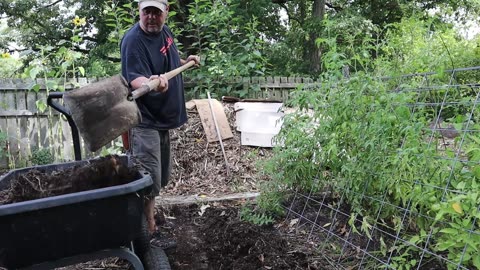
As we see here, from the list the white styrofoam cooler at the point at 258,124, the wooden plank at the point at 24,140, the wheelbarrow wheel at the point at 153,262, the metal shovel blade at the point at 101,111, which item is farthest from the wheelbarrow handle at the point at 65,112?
the wooden plank at the point at 24,140

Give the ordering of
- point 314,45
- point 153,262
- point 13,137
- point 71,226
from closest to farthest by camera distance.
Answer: point 71,226
point 153,262
point 13,137
point 314,45

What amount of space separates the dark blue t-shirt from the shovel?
0.52m

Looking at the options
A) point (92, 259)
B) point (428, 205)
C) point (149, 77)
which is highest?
point (149, 77)

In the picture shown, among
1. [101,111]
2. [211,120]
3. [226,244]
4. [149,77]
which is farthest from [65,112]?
[211,120]

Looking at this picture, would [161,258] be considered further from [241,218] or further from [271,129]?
[271,129]

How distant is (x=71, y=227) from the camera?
1.45 metres

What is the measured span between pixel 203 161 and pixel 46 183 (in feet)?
8.91

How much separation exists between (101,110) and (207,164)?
2716 mm

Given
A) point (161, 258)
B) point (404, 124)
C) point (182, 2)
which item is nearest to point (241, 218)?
point (161, 258)

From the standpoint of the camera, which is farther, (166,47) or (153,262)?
(166,47)

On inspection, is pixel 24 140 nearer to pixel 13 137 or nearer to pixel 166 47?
pixel 13 137

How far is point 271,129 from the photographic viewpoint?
4.66 m

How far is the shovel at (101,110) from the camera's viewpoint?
1.66 meters

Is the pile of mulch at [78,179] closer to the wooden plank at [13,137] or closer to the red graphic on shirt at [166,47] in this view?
the red graphic on shirt at [166,47]
